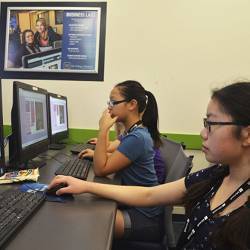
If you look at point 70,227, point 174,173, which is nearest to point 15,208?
point 70,227

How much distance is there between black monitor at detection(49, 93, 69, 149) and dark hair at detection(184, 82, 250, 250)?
1.48 meters

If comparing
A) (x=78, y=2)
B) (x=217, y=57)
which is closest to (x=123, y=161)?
(x=217, y=57)

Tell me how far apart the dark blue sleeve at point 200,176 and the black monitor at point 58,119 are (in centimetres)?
140

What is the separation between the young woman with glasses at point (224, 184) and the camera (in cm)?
84

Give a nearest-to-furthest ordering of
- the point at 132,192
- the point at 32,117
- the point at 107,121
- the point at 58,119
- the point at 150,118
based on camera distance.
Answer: the point at 132,192, the point at 32,117, the point at 107,121, the point at 150,118, the point at 58,119

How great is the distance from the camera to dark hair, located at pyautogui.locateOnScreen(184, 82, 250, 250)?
2.65 feet

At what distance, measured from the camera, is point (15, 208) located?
3.13ft

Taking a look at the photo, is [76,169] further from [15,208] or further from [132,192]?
[15,208]

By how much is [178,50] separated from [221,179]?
2017mm

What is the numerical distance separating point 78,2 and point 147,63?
0.83m

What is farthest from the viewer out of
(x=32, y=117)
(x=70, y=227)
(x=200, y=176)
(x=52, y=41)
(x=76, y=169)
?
(x=52, y=41)

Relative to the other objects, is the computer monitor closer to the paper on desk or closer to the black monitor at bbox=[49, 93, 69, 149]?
the black monitor at bbox=[49, 93, 69, 149]

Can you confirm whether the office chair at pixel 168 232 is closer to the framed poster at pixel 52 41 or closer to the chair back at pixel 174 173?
the chair back at pixel 174 173

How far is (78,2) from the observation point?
115 inches
